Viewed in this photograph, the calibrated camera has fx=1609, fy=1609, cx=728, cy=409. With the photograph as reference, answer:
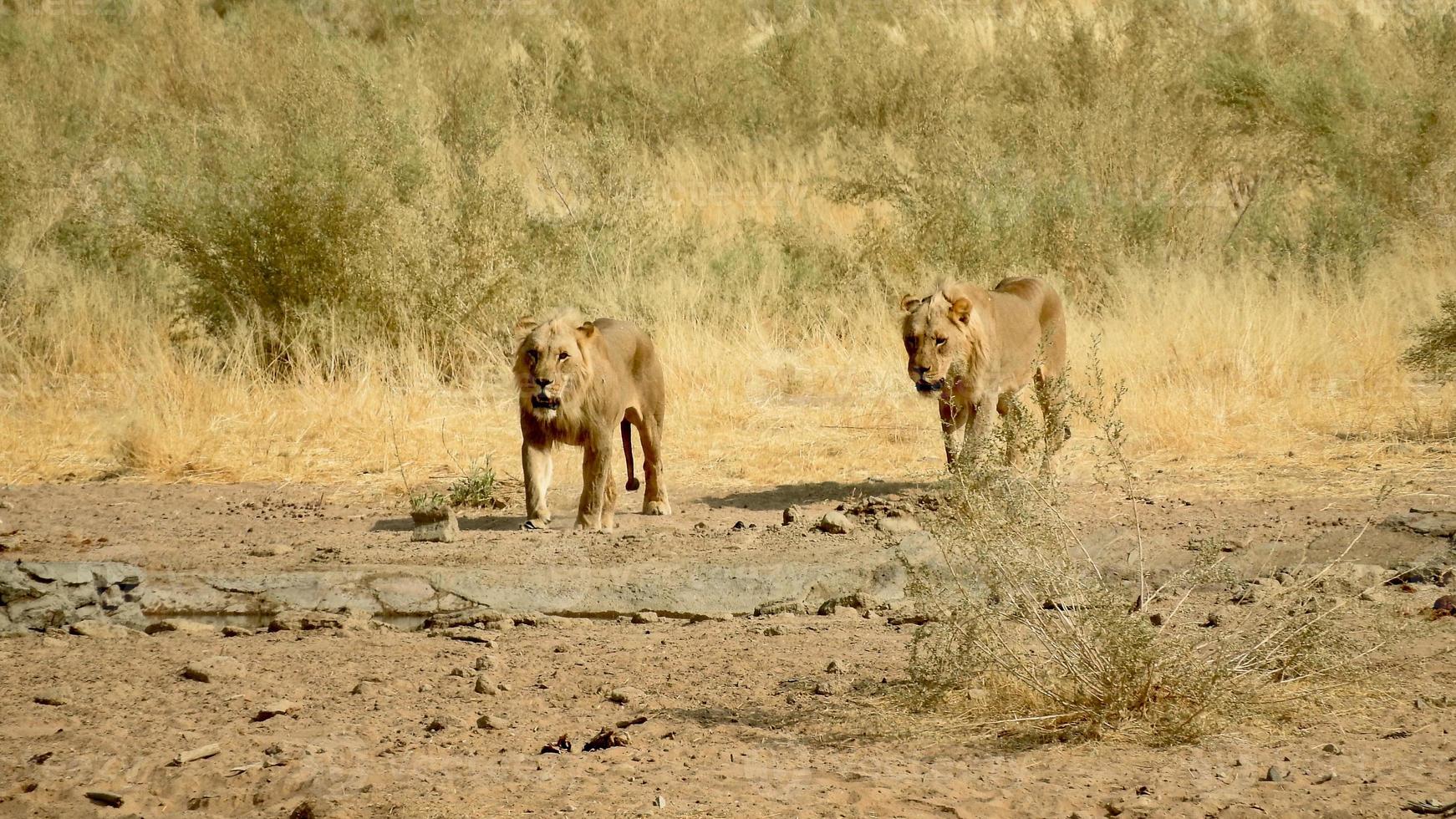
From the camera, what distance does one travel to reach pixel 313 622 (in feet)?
25.3

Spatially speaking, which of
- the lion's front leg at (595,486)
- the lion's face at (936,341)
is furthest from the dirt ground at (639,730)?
the lion's face at (936,341)

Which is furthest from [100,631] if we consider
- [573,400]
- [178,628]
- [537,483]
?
[573,400]

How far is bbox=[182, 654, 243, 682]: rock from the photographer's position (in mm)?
6602

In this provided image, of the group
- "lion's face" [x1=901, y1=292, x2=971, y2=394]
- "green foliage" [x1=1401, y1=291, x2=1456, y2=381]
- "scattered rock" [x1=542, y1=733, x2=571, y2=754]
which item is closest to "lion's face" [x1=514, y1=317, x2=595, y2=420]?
"lion's face" [x1=901, y1=292, x2=971, y2=394]

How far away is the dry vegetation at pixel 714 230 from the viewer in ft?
41.6

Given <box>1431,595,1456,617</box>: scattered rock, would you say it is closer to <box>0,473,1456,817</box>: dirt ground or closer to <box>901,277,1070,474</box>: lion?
<box>0,473,1456,817</box>: dirt ground

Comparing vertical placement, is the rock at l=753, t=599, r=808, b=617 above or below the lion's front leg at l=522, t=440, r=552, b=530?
below

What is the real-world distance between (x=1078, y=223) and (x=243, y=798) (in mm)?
13726

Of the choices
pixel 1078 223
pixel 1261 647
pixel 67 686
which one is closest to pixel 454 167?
pixel 1078 223

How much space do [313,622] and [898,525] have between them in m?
3.43

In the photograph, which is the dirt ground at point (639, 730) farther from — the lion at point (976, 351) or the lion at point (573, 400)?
the lion at point (976, 351)

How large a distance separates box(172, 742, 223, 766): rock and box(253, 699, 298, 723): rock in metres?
0.38

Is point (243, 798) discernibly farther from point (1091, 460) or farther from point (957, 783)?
point (1091, 460)

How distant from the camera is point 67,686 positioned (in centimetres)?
650
